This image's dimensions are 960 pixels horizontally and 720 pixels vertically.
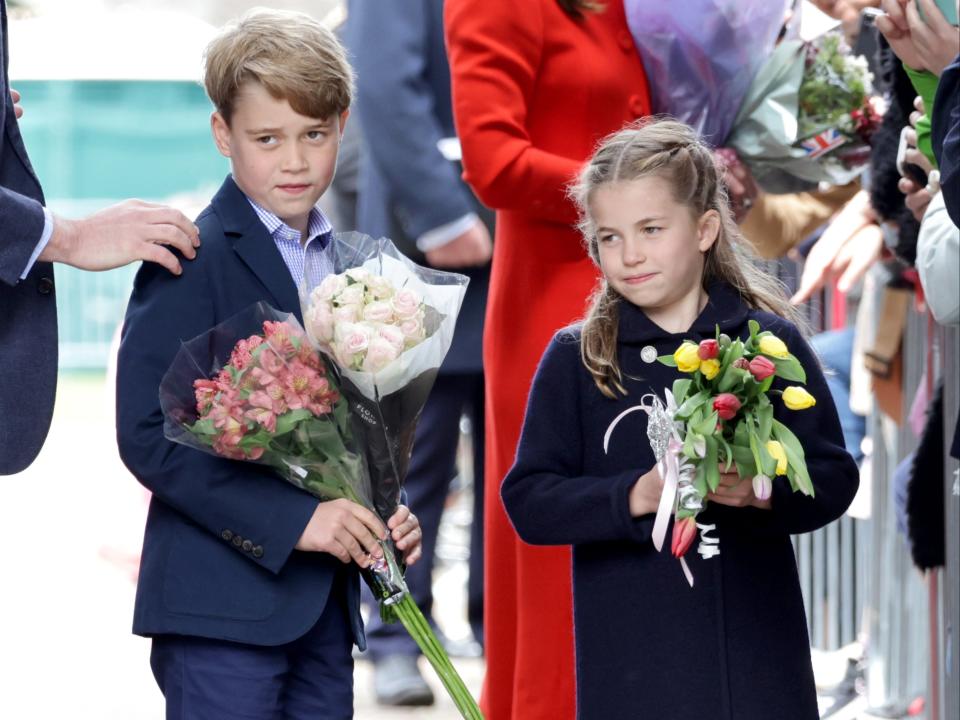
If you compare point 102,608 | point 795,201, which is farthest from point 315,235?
point 102,608

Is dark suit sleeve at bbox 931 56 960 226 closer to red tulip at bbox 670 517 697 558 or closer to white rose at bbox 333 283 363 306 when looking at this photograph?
red tulip at bbox 670 517 697 558

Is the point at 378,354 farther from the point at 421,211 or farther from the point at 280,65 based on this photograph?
the point at 421,211

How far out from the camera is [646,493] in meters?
2.48

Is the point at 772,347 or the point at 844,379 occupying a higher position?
the point at 844,379

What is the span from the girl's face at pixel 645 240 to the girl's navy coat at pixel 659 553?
0.06m

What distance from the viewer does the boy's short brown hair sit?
268 cm

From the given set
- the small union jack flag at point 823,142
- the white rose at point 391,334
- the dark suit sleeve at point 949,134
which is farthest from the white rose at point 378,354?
the small union jack flag at point 823,142

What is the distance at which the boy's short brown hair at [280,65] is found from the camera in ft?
8.79

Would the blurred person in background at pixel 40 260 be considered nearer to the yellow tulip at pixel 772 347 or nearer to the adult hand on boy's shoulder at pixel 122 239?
the adult hand on boy's shoulder at pixel 122 239

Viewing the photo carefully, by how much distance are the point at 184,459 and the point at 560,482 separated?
23.4 inches

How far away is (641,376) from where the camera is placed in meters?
2.63

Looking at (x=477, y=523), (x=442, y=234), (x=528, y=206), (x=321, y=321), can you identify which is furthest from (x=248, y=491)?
(x=477, y=523)

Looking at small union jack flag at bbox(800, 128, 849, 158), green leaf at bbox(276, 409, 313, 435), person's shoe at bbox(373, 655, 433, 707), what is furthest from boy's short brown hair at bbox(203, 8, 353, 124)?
person's shoe at bbox(373, 655, 433, 707)

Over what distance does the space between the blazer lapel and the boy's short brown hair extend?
159 mm
